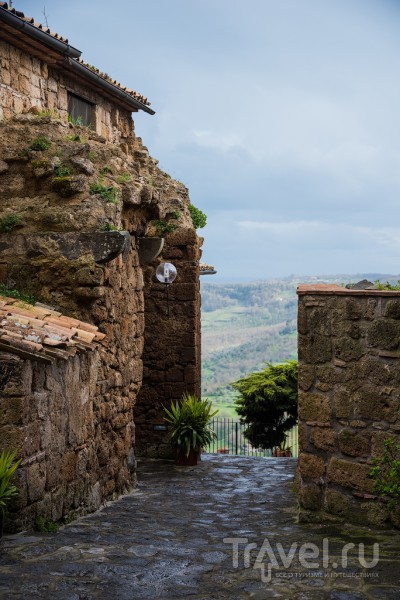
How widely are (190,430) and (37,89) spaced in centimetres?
639

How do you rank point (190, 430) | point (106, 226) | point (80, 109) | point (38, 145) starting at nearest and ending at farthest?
point (106, 226)
point (38, 145)
point (190, 430)
point (80, 109)

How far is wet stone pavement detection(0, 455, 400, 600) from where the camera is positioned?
5586 mm

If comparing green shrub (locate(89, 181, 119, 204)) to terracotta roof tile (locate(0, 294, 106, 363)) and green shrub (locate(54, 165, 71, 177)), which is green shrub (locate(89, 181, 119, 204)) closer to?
green shrub (locate(54, 165, 71, 177))

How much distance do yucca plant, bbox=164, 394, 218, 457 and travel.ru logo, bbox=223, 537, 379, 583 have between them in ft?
20.8

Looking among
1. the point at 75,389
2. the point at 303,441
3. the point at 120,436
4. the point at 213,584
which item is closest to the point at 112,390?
the point at 120,436

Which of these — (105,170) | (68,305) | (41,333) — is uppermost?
(105,170)

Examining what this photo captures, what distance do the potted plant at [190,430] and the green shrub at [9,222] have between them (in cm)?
534

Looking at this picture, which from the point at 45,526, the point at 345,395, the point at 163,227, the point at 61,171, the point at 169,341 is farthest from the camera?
the point at 169,341

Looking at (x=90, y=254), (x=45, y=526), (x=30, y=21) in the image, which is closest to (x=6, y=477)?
(x=45, y=526)

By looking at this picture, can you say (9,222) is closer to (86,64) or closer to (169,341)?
(169,341)

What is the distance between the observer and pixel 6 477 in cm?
663

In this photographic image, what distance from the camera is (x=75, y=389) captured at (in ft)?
27.0

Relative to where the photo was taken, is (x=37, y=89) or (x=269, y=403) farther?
(x=269, y=403)

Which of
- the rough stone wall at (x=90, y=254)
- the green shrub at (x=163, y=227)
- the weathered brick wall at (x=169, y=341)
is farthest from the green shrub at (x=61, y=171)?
the weathered brick wall at (x=169, y=341)
